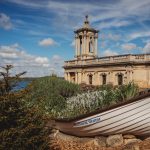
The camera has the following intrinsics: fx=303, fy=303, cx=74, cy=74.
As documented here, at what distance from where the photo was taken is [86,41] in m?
34.0

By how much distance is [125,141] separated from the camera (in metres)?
8.77

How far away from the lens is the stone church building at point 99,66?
2670 cm

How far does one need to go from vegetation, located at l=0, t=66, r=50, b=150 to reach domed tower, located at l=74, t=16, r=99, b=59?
2795 centimetres

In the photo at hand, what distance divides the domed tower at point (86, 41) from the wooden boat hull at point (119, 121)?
25759 millimetres

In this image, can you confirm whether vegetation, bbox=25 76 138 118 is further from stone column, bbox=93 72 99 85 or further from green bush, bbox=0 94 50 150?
stone column, bbox=93 72 99 85

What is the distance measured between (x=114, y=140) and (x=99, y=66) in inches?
886

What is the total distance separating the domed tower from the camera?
33.9 metres

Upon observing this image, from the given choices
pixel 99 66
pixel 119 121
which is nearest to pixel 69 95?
pixel 119 121

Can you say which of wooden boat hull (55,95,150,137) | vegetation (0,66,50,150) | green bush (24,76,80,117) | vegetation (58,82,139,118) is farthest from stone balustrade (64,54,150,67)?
vegetation (0,66,50,150)

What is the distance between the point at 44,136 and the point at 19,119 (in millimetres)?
660

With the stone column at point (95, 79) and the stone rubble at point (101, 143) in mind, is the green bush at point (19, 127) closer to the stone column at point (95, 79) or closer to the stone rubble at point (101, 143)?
the stone rubble at point (101, 143)

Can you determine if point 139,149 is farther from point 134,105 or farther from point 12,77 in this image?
point 12,77

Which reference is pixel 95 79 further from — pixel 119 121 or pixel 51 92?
pixel 119 121

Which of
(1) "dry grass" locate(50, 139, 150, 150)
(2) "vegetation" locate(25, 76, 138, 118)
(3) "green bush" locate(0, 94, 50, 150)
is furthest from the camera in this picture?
(2) "vegetation" locate(25, 76, 138, 118)
